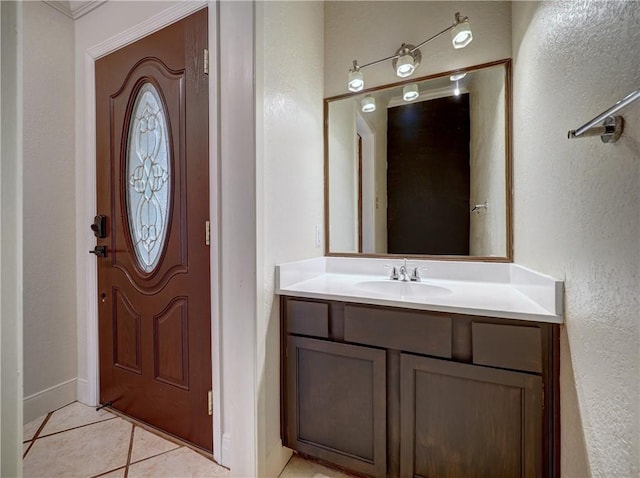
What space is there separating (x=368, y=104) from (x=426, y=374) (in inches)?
58.1

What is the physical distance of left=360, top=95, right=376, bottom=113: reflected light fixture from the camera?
1.79 m

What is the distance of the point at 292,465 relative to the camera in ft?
4.80

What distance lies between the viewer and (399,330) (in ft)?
3.87

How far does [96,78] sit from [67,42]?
35 cm

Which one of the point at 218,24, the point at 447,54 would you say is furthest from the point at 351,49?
the point at 218,24

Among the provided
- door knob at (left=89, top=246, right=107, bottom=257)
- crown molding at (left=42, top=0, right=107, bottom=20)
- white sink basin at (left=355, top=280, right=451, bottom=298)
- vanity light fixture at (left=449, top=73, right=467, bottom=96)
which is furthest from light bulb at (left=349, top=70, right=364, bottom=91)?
door knob at (left=89, top=246, right=107, bottom=257)

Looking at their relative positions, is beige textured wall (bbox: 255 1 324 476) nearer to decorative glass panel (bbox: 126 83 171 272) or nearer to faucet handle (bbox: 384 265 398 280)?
faucet handle (bbox: 384 265 398 280)

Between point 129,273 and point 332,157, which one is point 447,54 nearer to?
point 332,157

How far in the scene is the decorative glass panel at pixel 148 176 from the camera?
1.65 m

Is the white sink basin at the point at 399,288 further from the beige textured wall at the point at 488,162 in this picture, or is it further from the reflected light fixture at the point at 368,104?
the reflected light fixture at the point at 368,104

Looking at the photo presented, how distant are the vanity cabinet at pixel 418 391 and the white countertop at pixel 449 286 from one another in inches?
1.6

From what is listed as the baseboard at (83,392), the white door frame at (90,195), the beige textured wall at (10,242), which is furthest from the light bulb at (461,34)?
the baseboard at (83,392)

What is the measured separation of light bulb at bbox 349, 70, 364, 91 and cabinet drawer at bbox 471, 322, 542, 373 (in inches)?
55.6

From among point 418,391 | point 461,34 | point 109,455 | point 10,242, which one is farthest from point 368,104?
point 109,455
